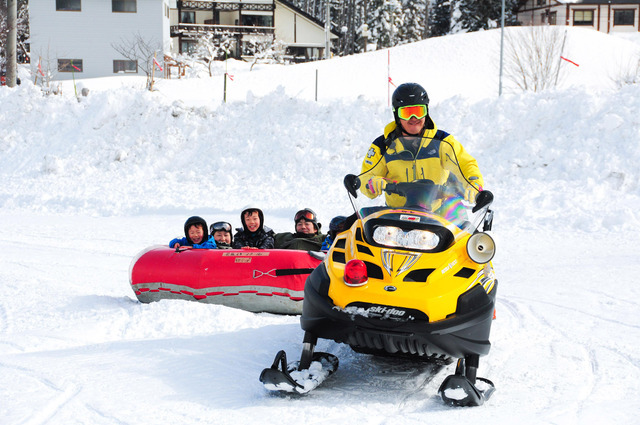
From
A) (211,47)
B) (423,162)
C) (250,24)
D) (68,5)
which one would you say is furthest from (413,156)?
(250,24)

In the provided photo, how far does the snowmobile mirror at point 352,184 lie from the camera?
14.5 ft

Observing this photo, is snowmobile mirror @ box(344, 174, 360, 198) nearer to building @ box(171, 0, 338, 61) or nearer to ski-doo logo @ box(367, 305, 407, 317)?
ski-doo logo @ box(367, 305, 407, 317)

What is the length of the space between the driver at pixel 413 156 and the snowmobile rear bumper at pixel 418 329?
0.77 m

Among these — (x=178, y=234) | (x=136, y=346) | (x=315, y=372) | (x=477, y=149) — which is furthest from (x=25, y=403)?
(x=477, y=149)

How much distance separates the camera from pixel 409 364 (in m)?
4.75

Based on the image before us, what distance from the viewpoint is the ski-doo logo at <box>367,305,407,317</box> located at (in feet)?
12.6

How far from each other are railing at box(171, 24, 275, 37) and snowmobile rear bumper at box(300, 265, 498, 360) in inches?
1593

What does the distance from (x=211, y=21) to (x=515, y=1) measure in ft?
67.2

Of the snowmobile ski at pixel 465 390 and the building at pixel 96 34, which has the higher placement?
the building at pixel 96 34

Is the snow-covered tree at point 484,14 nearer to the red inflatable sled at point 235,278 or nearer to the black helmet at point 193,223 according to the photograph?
the black helmet at point 193,223

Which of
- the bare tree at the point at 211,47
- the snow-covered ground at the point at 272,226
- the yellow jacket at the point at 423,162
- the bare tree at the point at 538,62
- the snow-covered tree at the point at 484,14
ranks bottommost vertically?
the snow-covered ground at the point at 272,226

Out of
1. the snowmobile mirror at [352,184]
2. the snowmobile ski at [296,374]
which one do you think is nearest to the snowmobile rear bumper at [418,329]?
the snowmobile ski at [296,374]

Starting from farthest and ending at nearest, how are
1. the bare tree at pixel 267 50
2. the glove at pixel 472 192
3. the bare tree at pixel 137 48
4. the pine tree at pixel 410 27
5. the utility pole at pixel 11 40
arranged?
the pine tree at pixel 410 27, the bare tree at pixel 267 50, the bare tree at pixel 137 48, the utility pole at pixel 11 40, the glove at pixel 472 192

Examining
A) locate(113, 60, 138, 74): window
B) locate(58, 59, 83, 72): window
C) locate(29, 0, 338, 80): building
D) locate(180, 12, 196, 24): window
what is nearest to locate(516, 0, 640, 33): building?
locate(180, 12, 196, 24): window
